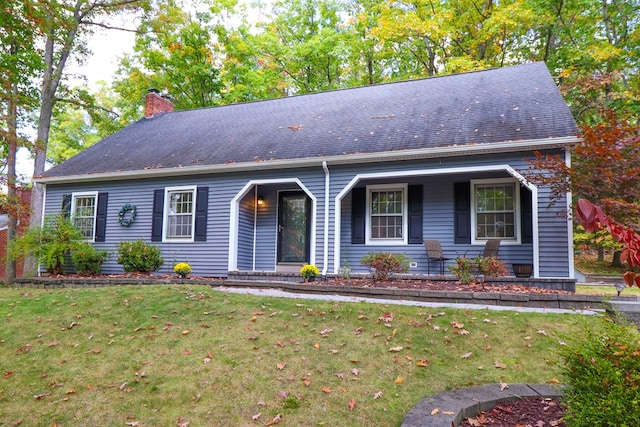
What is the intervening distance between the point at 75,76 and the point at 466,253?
43.3 feet

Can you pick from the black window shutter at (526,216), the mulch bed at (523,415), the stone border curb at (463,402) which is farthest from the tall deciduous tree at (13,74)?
the black window shutter at (526,216)

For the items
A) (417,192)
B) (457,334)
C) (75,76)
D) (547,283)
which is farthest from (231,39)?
(457,334)

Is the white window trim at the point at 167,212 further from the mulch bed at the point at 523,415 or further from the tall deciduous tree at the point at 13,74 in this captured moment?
the mulch bed at the point at 523,415

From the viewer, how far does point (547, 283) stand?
25.5 feet

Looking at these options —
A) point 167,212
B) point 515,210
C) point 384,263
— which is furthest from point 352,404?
point 167,212

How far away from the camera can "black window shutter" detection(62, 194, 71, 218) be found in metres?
12.4

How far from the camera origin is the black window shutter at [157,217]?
11.4 metres

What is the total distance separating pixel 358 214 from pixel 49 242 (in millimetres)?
7920

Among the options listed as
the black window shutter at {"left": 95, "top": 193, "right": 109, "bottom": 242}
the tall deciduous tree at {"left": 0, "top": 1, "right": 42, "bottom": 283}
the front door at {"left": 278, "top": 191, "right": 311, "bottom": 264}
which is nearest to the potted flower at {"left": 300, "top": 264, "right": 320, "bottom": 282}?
the front door at {"left": 278, "top": 191, "right": 311, "bottom": 264}

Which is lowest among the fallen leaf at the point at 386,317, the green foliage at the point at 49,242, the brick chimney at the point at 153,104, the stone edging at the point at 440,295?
the fallen leaf at the point at 386,317

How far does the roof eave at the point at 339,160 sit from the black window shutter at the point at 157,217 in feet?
1.84

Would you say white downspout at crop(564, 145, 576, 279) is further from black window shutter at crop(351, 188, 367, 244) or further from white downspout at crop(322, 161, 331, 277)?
white downspout at crop(322, 161, 331, 277)

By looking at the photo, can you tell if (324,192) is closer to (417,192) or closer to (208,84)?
(417,192)

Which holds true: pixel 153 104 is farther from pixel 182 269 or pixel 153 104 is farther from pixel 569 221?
pixel 569 221
